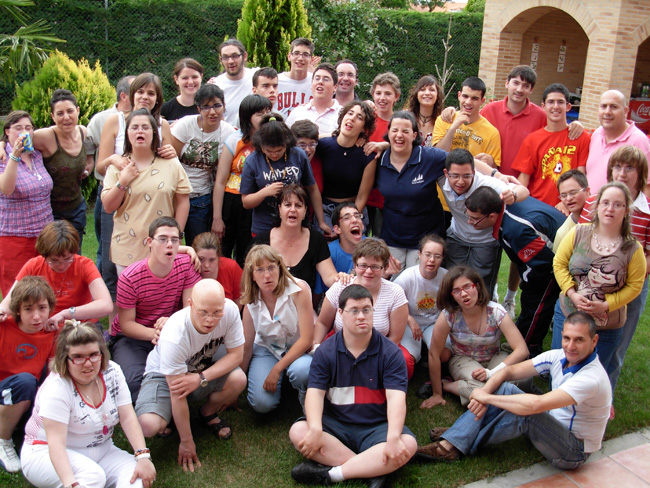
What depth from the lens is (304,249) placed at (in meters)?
4.57

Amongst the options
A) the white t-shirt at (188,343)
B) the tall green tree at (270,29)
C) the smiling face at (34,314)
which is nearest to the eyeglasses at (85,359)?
the white t-shirt at (188,343)

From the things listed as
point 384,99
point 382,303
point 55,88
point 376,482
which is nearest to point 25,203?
point 382,303

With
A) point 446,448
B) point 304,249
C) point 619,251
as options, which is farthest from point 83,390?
point 619,251

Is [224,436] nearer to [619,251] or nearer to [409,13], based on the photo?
[619,251]

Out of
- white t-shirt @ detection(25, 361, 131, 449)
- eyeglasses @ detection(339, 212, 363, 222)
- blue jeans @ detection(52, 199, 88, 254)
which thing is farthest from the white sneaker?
eyeglasses @ detection(339, 212, 363, 222)

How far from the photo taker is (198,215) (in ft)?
16.8

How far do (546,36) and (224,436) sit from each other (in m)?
14.9

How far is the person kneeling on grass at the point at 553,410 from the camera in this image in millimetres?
3473

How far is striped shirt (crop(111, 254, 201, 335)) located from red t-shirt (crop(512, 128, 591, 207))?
3054 mm

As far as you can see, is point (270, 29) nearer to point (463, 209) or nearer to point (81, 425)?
point (463, 209)

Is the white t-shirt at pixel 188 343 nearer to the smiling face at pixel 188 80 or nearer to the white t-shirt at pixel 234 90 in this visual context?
the smiling face at pixel 188 80

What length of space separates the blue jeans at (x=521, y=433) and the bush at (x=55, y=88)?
6179 millimetres

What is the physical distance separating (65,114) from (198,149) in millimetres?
1110

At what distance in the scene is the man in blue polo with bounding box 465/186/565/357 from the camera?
4.42 metres
